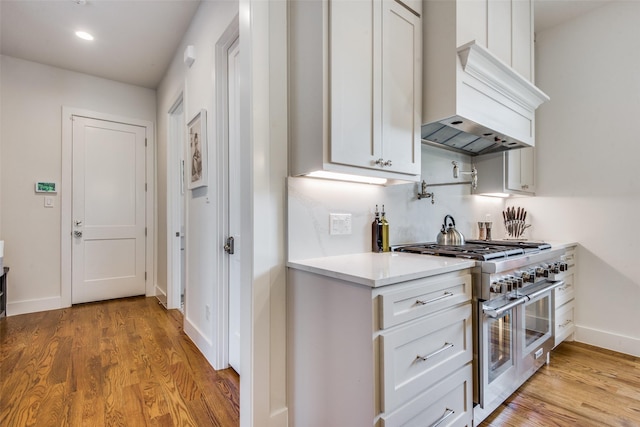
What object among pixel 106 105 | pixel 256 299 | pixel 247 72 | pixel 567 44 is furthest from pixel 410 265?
pixel 106 105

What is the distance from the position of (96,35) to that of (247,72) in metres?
2.64

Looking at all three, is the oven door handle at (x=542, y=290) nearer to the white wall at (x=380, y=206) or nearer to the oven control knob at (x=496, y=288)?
the oven control knob at (x=496, y=288)

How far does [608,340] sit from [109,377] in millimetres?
3914

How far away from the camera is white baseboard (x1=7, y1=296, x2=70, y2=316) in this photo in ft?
11.1

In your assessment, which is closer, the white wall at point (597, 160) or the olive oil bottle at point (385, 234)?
the olive oil bottle at point (385, 234)

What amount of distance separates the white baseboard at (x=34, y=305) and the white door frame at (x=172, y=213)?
137 centimetres

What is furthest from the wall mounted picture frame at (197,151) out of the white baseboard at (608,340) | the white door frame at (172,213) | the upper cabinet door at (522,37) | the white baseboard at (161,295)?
the white baseboard at (608,340)

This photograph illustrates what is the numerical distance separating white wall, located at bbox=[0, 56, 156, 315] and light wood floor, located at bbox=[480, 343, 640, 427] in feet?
15.1

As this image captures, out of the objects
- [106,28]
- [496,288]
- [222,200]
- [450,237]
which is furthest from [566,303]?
[106,28]

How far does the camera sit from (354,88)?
1476 millimetres

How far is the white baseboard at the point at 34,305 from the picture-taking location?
3.39 meters

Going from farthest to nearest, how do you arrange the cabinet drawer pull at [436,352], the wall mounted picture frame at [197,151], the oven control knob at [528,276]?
the wall mounted picture frame at [197,151] → the oven control knob at [528,276] → the cabinet drawer pull at [436,352]

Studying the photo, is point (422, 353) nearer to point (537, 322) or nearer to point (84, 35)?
point (537, 322)

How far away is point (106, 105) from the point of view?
3.96 meters
